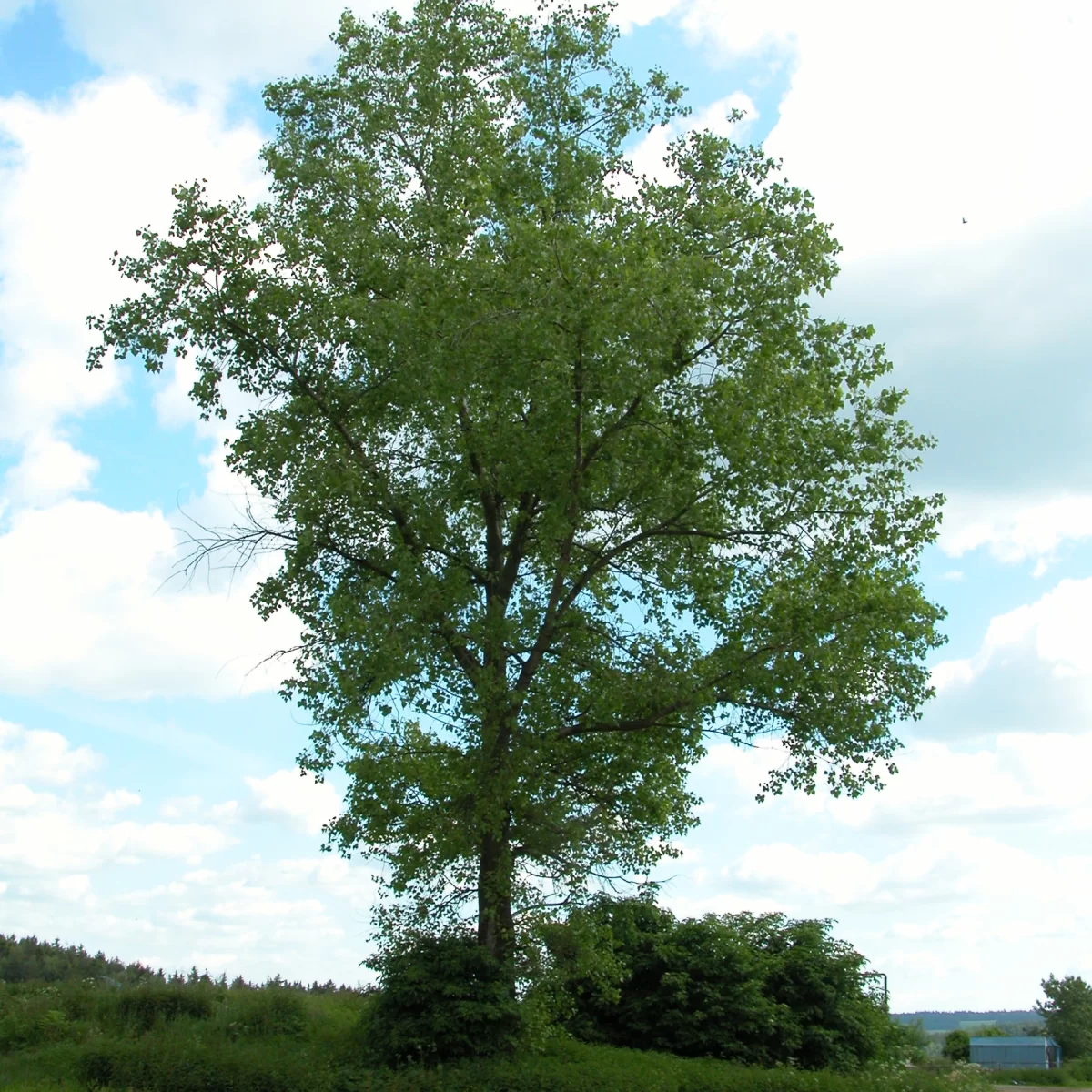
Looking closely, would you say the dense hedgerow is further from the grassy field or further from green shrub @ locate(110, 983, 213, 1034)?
green shrub @ locate(110, 983, 213, 1034)

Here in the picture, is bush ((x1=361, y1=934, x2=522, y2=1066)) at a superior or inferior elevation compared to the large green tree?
inferior

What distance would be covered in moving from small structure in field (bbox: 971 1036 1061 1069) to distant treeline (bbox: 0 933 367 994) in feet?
89.7

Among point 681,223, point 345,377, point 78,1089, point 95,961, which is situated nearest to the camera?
point 78,1089

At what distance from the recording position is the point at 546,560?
18625 mm

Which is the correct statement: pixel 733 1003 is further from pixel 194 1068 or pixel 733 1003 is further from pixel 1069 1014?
pixel 1069 1014

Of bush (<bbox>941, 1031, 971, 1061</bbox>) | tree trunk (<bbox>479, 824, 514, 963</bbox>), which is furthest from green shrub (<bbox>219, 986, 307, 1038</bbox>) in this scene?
bush (<bbox>941, 1031, 971, 1061</bbox>)

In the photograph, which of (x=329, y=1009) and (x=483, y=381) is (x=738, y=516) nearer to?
(x=483, y=381)

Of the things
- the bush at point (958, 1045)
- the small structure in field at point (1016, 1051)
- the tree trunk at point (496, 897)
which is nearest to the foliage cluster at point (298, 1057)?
the tree trunk at point (496, 897)

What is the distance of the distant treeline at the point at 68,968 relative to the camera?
874 inches

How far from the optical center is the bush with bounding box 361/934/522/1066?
52.3 ft

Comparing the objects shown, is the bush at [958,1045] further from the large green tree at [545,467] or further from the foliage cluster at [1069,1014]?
the large green tree at [545,467]

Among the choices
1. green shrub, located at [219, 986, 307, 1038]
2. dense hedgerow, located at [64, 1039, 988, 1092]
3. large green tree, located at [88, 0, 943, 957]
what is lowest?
dense hedgerow, located at [64, 1039, 988, 1092]

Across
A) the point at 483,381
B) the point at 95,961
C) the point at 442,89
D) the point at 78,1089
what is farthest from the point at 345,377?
the point at 95,961

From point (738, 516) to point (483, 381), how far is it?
4264 millimetres
